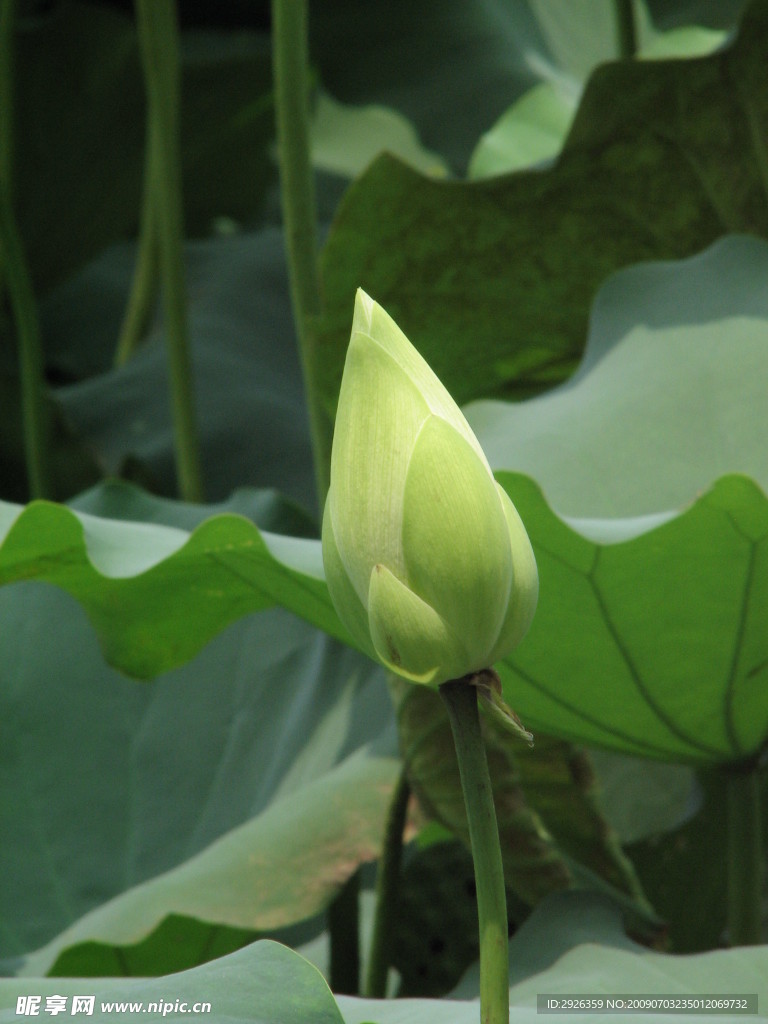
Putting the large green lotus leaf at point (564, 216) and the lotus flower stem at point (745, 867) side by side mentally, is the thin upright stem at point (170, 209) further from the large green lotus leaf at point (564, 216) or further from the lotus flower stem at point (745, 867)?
the lotus flower stem at point (745, 867)

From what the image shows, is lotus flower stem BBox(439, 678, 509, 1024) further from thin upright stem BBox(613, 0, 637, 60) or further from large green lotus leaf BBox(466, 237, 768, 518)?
thin upright stem BBox(613, 0, 637, 60)

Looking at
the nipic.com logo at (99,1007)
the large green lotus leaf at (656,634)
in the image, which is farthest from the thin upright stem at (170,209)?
the nipic.com logo at (99,1007)

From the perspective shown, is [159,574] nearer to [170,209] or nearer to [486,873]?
[486,873]

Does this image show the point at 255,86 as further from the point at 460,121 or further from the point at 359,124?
the point at 460,121

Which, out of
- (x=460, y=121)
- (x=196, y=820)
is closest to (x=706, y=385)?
(x=196, y=820)

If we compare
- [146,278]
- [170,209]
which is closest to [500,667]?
[170,209]
